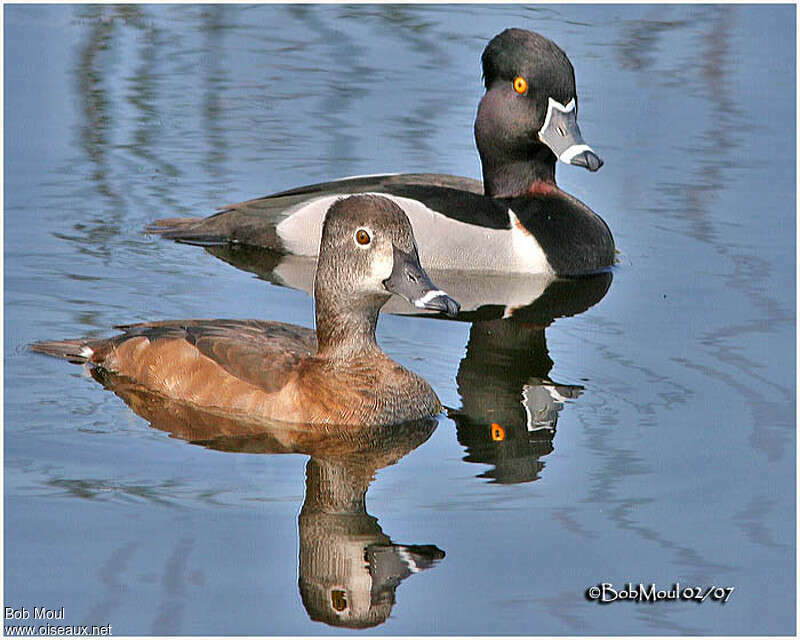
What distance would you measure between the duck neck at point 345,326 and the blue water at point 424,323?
55cm

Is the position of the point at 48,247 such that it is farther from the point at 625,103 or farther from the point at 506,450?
the point at 625,103

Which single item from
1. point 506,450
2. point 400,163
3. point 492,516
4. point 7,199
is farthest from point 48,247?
point 492,516

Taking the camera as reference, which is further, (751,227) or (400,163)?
(400,163)

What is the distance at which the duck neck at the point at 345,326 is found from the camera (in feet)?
26.9

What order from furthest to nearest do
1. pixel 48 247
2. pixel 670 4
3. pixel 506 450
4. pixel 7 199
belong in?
pixel 670 4 → pixel 7 199 → pixel 48 247 → pixel 506 450

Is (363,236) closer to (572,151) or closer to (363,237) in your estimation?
(363,237)

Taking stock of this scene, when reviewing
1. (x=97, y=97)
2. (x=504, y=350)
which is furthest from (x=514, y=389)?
(x=97, y=97)

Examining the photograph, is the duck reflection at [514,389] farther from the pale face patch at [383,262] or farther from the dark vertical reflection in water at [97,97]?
the dark vertical reflection in water at [97,97]

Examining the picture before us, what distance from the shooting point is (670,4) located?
16.2 m

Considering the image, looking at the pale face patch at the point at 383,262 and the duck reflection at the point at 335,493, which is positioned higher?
the pale face patch at the point at 383,262

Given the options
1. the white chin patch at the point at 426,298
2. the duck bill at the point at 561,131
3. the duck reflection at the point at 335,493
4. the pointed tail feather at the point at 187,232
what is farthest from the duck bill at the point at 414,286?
the pointed tail feather at the point at 187,232

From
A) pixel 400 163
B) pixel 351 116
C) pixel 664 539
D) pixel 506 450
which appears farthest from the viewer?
pixel 351 116

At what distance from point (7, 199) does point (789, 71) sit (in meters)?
6.71

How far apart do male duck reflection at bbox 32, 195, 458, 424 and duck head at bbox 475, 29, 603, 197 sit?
339cm
